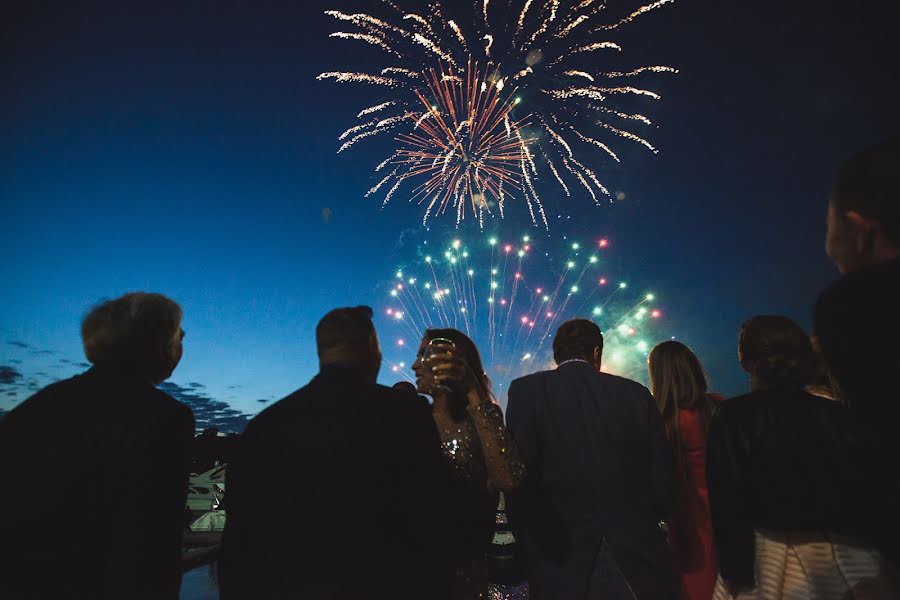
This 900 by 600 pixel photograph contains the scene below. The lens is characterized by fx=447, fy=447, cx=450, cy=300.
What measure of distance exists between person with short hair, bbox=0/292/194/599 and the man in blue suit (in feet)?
5.96

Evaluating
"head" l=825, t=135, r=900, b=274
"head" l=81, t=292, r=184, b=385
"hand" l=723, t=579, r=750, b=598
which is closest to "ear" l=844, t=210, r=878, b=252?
"head" l=825, t=135, r=900, b=274

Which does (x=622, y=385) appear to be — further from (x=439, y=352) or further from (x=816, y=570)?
(x=439, y=352)

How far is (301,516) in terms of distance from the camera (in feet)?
6.09

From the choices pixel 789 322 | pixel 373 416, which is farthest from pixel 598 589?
pixel 789 322

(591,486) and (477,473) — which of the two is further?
(591,486)

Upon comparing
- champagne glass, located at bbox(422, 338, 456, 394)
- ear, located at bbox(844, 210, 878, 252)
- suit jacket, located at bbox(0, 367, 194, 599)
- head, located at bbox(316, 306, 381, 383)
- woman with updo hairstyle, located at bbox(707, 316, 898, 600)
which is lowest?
woman with updo hairstyle, located at bbox(707, 316, 898, 600)

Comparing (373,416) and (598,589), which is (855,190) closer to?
(373,416)

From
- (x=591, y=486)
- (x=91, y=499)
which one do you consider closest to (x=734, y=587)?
(x=591, y=486)

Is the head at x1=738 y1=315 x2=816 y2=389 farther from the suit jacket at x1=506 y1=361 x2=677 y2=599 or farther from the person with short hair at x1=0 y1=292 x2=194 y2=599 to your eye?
the person with short hair at x1=0 y1=292 x2=194 y2=599

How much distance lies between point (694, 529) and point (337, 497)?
2941 mm

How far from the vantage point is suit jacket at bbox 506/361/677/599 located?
8.21ft

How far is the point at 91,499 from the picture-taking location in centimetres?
181

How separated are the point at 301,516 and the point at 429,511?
0.58 metres

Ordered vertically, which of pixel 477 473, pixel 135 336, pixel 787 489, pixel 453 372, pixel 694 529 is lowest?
pixel 694 529
